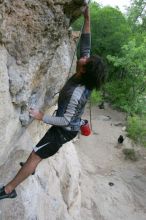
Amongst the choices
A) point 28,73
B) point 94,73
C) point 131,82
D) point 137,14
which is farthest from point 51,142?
point 137,14

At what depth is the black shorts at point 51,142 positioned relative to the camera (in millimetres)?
6129

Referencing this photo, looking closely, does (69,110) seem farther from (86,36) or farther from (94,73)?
(86,36)

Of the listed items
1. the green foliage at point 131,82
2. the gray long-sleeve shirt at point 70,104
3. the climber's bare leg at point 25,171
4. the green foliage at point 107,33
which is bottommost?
the green foliage at point 131,82

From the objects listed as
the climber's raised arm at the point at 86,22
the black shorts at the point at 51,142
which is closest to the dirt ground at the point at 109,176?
the black shorts at the point at 51,142

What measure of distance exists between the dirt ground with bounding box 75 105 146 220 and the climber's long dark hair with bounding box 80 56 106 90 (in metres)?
7.74

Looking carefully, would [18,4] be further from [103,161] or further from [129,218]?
[103,161]

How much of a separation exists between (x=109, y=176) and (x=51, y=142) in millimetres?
12966

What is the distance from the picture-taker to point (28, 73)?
630 cm

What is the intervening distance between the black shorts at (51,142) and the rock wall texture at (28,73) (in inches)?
27.1

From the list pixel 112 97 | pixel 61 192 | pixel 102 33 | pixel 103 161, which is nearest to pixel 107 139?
pixel 103 161

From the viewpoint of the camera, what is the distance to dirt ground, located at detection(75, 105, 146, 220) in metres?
14.5

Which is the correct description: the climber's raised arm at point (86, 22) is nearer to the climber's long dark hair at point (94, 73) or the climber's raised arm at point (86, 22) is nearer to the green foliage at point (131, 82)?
the climber's long dark hair at point (94, 73)

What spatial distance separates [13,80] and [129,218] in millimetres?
10295

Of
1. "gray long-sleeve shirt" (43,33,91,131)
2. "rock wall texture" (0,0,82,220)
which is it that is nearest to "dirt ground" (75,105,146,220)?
"rock wall texture" (0,0,82,220)
